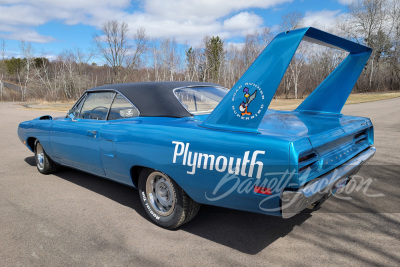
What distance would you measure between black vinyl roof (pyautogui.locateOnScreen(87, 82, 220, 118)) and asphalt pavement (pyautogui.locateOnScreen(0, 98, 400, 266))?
1.23 meters

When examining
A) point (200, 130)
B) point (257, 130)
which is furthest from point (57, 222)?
point (257, 130)

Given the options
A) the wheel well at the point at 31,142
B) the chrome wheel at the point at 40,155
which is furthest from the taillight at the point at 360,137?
the wheel well at the point at 31,142

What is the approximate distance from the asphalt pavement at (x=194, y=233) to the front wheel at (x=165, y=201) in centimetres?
14

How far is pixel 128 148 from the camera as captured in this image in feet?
10.4

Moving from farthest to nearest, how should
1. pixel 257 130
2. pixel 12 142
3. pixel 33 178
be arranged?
pixel 12 142 < pixel 33 178 < pixel 257 130

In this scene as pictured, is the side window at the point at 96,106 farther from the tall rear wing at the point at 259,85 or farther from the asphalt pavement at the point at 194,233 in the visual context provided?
the tall rear wing at the point at 259,85

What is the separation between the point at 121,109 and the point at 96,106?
722mm

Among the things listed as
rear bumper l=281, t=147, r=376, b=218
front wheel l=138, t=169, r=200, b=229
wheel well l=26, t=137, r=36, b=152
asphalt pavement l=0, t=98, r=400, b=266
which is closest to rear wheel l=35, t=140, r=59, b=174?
wheel well l=26, t=137, r=36, b=152

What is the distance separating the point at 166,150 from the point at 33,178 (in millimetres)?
3489

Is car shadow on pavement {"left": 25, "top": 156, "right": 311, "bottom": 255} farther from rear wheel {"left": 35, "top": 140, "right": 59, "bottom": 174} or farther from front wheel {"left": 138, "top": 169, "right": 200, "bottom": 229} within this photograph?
rear wheel {"left": 35, "top": 140, "right": 59, "bottom": 174}

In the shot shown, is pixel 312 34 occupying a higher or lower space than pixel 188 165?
higher

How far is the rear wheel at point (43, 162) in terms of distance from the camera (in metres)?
5.06

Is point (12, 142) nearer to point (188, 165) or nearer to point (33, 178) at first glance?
point (33, 178)

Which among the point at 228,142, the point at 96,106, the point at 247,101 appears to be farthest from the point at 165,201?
the point at 96,106
